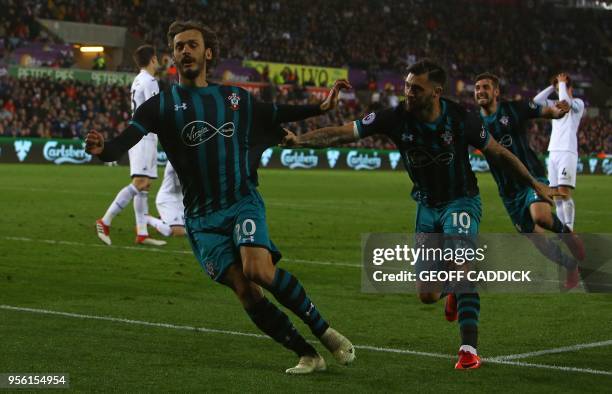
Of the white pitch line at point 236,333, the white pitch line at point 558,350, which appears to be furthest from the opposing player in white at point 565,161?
the white pitch line at point 236,333

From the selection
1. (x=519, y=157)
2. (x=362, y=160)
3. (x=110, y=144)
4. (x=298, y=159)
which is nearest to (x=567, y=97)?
(x=519, y=157)

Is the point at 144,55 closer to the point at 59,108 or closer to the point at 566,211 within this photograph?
the point at 566,211

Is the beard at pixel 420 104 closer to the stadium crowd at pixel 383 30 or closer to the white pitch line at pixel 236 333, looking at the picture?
the white pitch line at pixel 236 333

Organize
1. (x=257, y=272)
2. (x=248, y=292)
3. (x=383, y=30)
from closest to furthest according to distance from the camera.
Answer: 1. (x=257, y=272)
2. (x=248, y=292)
3. (x=383, y=30)

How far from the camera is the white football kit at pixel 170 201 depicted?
558 inches

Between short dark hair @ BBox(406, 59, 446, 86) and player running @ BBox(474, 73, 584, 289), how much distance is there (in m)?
2.62

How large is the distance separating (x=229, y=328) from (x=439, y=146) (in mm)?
2065

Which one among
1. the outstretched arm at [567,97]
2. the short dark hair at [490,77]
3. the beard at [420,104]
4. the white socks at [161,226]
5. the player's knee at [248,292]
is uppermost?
the outstretched arm at [567,97]

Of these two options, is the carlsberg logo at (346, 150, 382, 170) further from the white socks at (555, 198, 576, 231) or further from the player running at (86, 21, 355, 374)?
the player running at (86, 21, 355, 374)

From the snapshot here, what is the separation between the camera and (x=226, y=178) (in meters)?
6.23

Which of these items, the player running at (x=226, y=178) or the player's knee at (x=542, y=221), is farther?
the player's knee at (x=542, y=221)

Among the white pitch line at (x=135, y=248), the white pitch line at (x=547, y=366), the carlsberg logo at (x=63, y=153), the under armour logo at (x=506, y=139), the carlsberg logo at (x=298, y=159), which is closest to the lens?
the white pitch line at (x=547, y=366)

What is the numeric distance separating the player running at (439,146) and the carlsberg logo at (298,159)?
1284 inches

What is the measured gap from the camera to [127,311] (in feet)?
27.4
